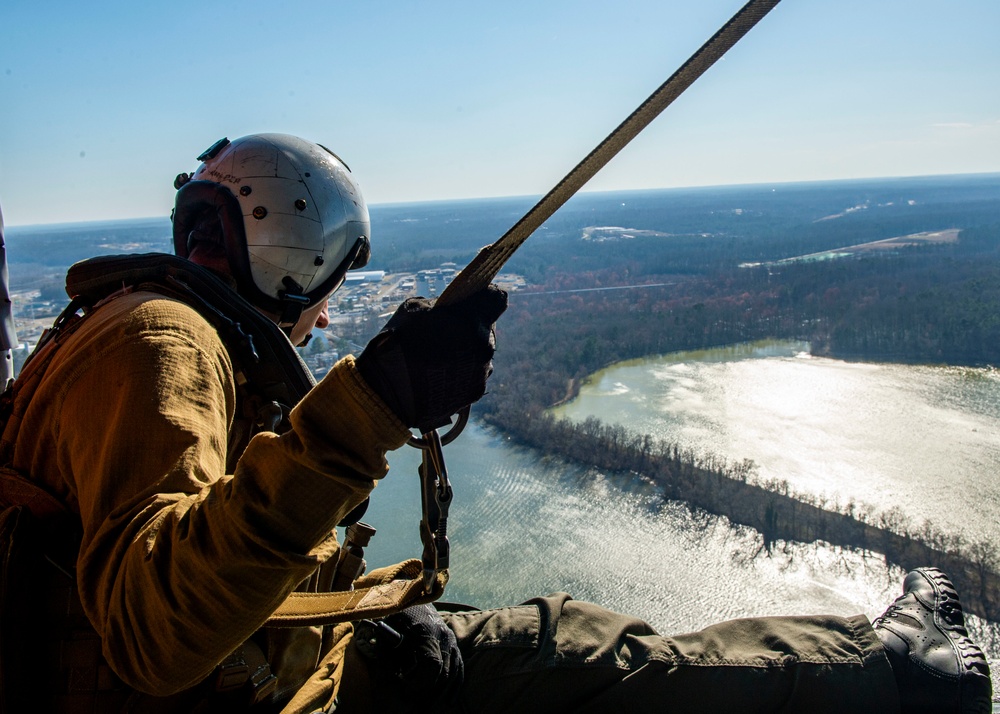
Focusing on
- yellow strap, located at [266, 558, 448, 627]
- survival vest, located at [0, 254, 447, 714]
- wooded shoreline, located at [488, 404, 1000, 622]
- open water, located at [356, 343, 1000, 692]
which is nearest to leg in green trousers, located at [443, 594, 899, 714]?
survival vest, located at [0, 254, 447, 714]

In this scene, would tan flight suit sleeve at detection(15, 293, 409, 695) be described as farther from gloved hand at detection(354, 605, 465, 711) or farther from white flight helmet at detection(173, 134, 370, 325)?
gloved hand at detection(354, 605, 465, 711)

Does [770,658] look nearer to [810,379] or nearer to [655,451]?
[655,451]

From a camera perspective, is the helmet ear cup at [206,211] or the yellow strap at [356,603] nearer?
the yellow strap at [356,603]

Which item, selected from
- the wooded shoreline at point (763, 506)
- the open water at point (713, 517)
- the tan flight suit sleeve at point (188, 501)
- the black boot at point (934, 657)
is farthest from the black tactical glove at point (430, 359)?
the wooded shoreline at point (763, 506)

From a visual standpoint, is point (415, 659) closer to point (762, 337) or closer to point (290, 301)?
point (290, 301)

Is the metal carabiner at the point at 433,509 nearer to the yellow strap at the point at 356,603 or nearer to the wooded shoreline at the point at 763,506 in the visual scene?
the yellow strap at the point at 356,603

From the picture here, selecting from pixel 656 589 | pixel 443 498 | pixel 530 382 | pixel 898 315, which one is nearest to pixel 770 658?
pixel 443 498
